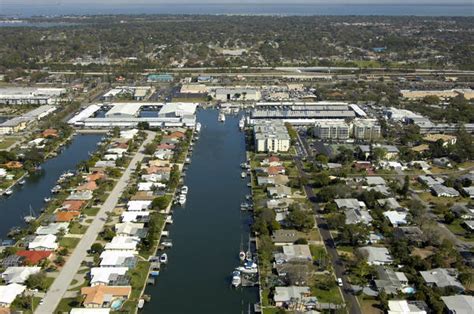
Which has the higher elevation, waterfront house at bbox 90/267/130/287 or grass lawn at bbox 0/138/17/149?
waterfront house at bbox 90/267/130/287

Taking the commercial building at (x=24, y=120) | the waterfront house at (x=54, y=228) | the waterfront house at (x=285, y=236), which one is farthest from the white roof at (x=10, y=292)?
the commercial building at (x=24, y=120)

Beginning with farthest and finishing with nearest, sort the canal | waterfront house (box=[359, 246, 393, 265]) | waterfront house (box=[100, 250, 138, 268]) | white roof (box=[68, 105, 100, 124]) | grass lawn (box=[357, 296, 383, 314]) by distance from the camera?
white roof (box=[68, 105, 100, 124]) < the canal < waterfront house (box=[359, 246, 393, 265]) < waterfront house (box=[100, 250, 138, 268]) < grass lawn (box=[357, 296, 383, 314])

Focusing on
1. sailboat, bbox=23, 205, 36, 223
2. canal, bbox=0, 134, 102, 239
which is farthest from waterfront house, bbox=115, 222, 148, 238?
canal, bbox=0, 134, 102, 239

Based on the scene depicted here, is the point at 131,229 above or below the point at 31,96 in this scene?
below

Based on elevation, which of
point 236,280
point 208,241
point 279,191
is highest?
point 279,191

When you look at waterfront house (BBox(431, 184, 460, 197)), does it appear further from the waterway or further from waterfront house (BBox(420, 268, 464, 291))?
the waterway

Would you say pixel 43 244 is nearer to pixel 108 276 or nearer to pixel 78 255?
pixel 78 255

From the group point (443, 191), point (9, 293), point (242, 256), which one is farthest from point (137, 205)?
point (443, 191)
